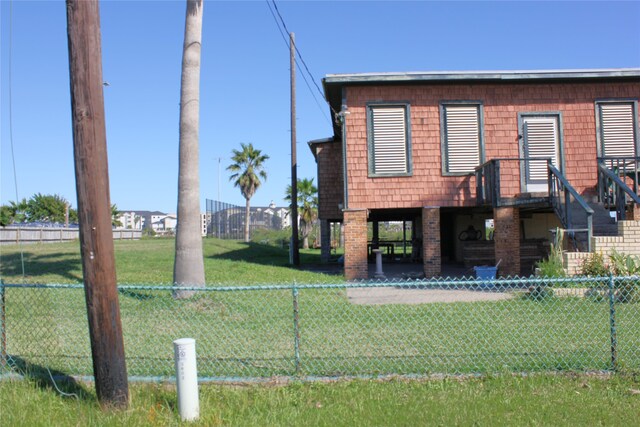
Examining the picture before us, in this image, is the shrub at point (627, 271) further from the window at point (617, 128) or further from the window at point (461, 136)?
the window at point (617, 128)

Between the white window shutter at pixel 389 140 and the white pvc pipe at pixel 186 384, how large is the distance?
1095 centimetres

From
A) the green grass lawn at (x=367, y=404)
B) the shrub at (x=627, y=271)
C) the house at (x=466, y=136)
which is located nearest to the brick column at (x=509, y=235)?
the house at (x=466, y=136)

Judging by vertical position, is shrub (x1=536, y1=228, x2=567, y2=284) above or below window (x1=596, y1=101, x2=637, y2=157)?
below

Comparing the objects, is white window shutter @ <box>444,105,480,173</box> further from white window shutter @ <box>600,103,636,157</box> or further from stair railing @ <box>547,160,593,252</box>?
white window shutter @ <box>600,103,636,157</box>

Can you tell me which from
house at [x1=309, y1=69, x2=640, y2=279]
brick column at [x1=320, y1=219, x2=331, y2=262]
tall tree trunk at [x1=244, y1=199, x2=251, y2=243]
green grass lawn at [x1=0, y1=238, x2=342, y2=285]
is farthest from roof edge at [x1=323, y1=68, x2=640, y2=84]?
tall tree trunk at [x1=244, y1=199, x2=251, y2=243]

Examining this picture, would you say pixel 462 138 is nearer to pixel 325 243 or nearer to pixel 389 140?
pixel 389 140

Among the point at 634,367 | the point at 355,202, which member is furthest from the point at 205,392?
the point at 355,202

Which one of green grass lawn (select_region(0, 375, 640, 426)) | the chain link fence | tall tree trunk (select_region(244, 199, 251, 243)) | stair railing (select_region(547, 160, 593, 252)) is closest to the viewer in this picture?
green grass lawn (select_region(0, 375, 640, 426))

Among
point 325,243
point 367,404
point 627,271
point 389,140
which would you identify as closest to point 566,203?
point 627,271

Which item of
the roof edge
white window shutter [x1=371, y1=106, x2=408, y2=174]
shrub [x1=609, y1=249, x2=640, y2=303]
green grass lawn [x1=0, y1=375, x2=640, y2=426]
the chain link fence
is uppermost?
the roof edge

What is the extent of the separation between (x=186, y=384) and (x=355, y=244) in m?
→ 10.7

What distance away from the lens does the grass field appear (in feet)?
15.1

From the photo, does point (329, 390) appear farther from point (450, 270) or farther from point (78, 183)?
point (450, 270)

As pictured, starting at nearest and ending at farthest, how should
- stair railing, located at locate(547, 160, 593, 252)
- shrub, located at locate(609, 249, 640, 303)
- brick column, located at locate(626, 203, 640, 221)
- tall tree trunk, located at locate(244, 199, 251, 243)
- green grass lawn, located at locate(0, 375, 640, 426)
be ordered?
green grass lawn, located at locate(0, 375, 640, 426) < shrub, located at locate(609, 249, 640, 303) < stair railing, located at locate(547, 160, 593, 252) < brick column, located at locate(626, 203, 640, 221) < tall tree trunk, located at locate(244, 199, 251, 243)
